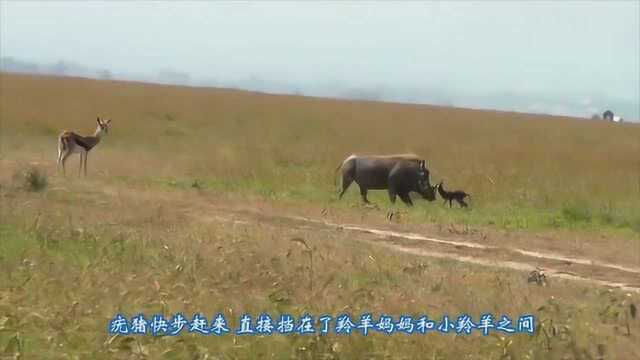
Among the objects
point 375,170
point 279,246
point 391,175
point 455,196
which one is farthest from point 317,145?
point 279,246

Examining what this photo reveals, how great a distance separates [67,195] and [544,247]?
7782 mm

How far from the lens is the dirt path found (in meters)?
9.75

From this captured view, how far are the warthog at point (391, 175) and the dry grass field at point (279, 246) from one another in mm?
476

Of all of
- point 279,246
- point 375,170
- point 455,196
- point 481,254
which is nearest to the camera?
point 279,246

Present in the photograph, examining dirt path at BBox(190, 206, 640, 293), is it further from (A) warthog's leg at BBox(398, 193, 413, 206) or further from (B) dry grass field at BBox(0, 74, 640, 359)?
(A) warthog's leg at BBox(398, 193, 413, 206)

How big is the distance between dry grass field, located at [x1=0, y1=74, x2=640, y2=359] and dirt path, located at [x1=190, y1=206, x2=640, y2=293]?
22 centimetres

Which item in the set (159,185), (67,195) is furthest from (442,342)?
(159,185)

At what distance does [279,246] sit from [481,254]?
3309 mm

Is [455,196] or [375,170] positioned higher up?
[375,170]

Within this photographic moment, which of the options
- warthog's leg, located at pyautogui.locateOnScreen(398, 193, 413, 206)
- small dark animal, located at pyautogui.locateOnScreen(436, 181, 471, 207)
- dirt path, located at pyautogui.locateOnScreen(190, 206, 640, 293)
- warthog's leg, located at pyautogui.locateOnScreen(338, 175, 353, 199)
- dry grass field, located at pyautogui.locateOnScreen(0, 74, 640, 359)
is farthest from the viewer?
warthog's leg, located at pyautogui.locateOnScreen(338, 175, 353, 199)

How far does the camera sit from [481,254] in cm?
1092

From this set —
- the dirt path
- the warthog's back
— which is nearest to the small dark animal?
the warthog's back

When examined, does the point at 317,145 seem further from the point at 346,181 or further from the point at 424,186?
the point at 424,186

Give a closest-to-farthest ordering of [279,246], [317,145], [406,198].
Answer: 1. [279,246]
2. [406,198]
3. [317,145]
